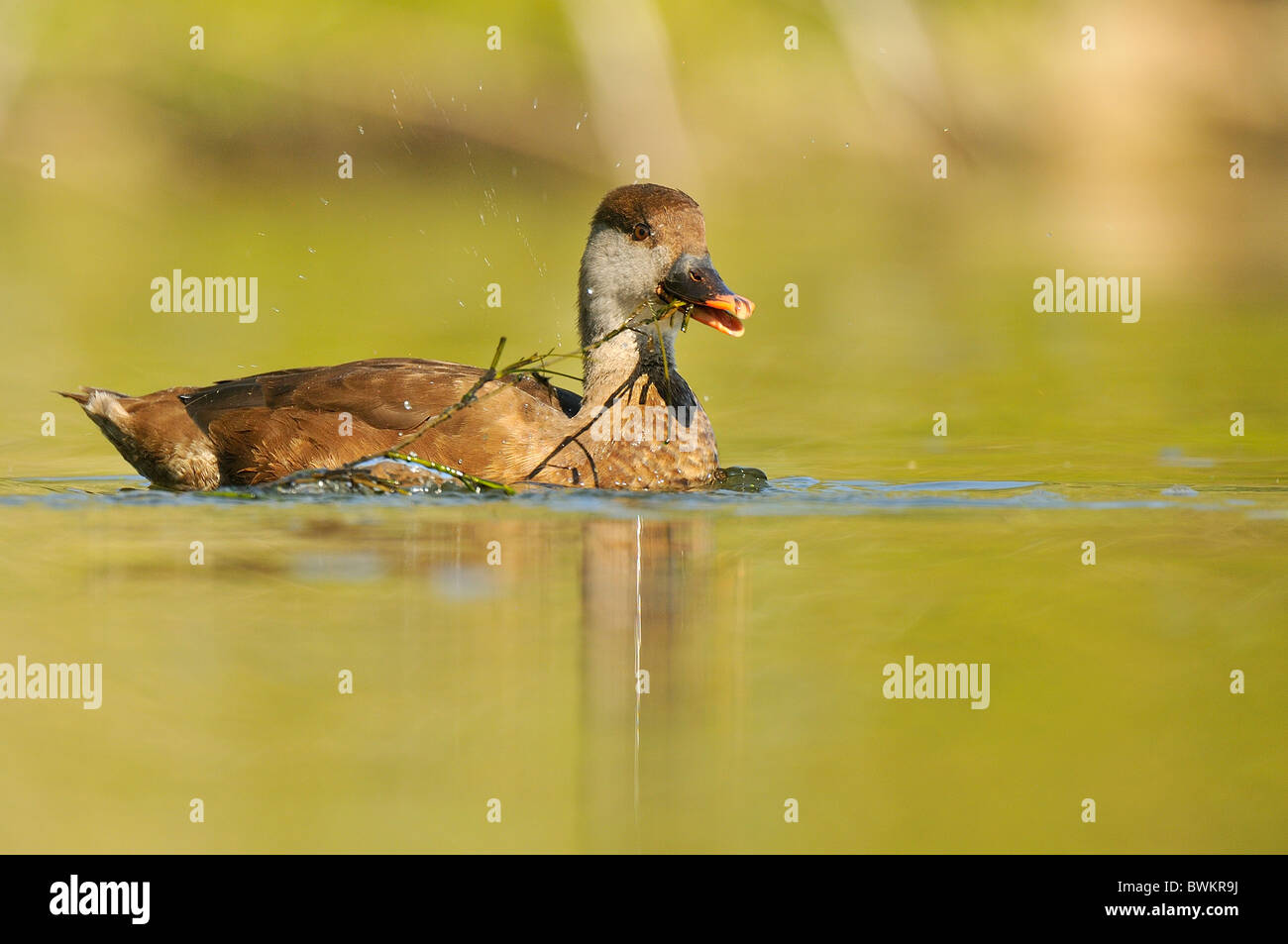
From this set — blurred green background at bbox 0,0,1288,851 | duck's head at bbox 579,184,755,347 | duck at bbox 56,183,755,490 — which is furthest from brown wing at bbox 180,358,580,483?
duck's head at bbox 579,184,755,347

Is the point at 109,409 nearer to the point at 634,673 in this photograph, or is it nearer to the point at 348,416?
the point at 348,416

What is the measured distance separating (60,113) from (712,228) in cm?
974

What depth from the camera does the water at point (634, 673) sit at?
4688 mm

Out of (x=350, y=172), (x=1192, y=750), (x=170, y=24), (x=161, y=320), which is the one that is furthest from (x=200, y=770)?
(x=170, y=24)

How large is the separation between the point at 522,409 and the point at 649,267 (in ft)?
3.27

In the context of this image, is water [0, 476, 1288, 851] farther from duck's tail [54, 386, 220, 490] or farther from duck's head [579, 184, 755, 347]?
duck's head [579, 184, 755, 347]

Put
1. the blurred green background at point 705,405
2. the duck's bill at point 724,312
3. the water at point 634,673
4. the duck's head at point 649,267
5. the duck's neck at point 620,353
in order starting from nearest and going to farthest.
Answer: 1. the water at point 634,673
2. the blurred green background at point 705,405
3. the duck's bill at point 724,312
4. the duck's head at point 649,267
5. the duck's neck at point 620,353

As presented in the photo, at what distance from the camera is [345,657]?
19.0 ft

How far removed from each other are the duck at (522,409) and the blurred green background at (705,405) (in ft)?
1.63

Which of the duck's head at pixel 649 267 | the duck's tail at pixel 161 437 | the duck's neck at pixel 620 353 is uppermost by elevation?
the duck's head at pixel 649 267

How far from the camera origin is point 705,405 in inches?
486

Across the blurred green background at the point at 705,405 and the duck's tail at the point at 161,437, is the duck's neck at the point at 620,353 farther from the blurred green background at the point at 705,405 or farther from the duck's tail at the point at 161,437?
the duck's tail at the point at 161,437

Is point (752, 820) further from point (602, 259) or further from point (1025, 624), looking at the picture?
point (602, 259)

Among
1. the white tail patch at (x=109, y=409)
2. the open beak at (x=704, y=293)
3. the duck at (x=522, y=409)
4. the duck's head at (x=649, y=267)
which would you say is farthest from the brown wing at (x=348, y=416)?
the open beak at (x=704, y=293)
